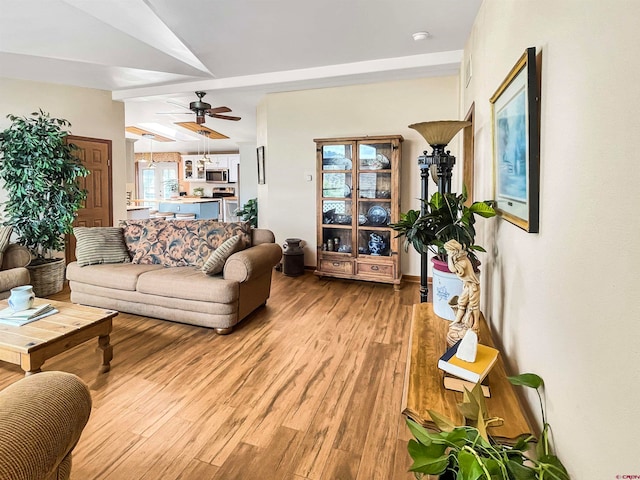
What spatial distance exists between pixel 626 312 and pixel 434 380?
75 cm

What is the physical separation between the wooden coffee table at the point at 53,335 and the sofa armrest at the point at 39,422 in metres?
1.22

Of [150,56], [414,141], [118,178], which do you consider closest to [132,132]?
[118,178]

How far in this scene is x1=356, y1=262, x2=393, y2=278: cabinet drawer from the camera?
466 cm

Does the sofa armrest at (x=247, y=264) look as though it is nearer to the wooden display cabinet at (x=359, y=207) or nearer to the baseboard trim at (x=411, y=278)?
the wooden display cabinet at (x=359, y=207)

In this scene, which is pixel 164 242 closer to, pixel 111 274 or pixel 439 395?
pixel 111 274

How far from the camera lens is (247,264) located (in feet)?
10.7

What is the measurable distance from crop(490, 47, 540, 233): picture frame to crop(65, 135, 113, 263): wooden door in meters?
5.47

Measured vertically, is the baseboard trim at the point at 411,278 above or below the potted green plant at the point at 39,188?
below

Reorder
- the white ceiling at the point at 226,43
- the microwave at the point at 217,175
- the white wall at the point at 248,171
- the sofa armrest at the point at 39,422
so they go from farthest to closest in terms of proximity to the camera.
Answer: the microwave at the point at 217,175 → the white wall at the point at 248,171 → the white ceiling at the point at 226,43 → the sofa armrest at the point at 39,422

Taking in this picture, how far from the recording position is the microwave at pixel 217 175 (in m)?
11.5

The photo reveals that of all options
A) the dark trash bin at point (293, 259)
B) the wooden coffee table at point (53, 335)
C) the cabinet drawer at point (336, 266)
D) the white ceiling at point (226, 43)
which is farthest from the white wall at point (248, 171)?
the wooden coffee table at point (53, 335)

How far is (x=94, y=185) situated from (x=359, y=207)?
3903mm

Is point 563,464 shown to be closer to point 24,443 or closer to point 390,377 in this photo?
point 24,443

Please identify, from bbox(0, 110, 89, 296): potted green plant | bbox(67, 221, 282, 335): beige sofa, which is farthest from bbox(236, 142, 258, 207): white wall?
bbox(67, 221, 282, 335): beige sofa
